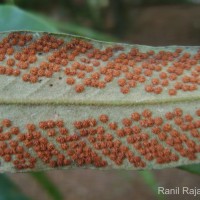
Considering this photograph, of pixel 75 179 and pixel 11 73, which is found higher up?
pixel 11 73

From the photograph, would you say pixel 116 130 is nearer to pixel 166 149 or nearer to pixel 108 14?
pixel 166 149

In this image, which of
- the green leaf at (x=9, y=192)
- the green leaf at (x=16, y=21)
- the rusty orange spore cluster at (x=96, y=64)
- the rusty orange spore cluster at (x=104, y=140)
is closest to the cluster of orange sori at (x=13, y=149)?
the rusty orange spore cluster at (x=104, y=140)

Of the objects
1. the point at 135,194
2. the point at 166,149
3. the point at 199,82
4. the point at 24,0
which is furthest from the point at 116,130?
the point at 24,0

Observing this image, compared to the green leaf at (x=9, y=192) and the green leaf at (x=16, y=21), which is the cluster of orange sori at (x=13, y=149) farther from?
the green leaf at (x=9, y=192)

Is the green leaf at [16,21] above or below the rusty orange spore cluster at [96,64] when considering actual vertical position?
above

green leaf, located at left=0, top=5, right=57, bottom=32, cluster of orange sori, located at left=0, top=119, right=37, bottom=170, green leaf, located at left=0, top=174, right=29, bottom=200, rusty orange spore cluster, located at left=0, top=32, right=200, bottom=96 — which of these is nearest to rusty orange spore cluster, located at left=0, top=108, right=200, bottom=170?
cluster of orange sori, located at left=0, top=119, right=37, bottom=170

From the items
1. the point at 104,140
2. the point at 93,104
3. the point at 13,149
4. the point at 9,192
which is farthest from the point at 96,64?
the point at 9,192

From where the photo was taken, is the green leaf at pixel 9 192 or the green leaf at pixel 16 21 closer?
the green leaf at pixel 16 21

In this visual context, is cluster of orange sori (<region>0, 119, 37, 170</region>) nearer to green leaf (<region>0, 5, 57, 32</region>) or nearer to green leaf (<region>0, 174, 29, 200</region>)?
green leaf (<region>0, 5, 57, 32</region>)
